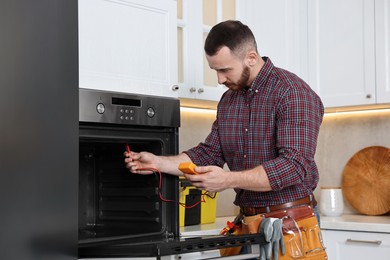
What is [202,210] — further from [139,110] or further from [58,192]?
[58,192]

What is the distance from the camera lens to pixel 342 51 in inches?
126

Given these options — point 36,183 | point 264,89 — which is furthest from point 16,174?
point 264,89

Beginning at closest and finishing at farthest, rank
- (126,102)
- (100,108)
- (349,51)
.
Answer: (100,108) → (126,102) → (349,51)

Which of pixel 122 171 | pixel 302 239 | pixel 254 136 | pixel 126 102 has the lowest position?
pixel 302 239

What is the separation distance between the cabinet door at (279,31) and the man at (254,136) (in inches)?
39.0

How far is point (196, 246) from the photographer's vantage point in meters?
1.66

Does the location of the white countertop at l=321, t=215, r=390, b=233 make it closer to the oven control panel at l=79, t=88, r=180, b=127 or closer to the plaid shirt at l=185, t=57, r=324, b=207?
the plaid shirt at l=185, t=57, r=324, b=207

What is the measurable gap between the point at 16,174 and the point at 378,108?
2.58 meters

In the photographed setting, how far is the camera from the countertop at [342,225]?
2602 millimetres

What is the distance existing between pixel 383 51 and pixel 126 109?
66.8 inches

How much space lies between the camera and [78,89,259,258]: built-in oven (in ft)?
5.50

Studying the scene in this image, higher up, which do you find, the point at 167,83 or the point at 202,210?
the point at 167,83

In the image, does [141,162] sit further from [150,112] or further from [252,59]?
[252,59]

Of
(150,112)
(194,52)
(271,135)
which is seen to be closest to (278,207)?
(271,135)
